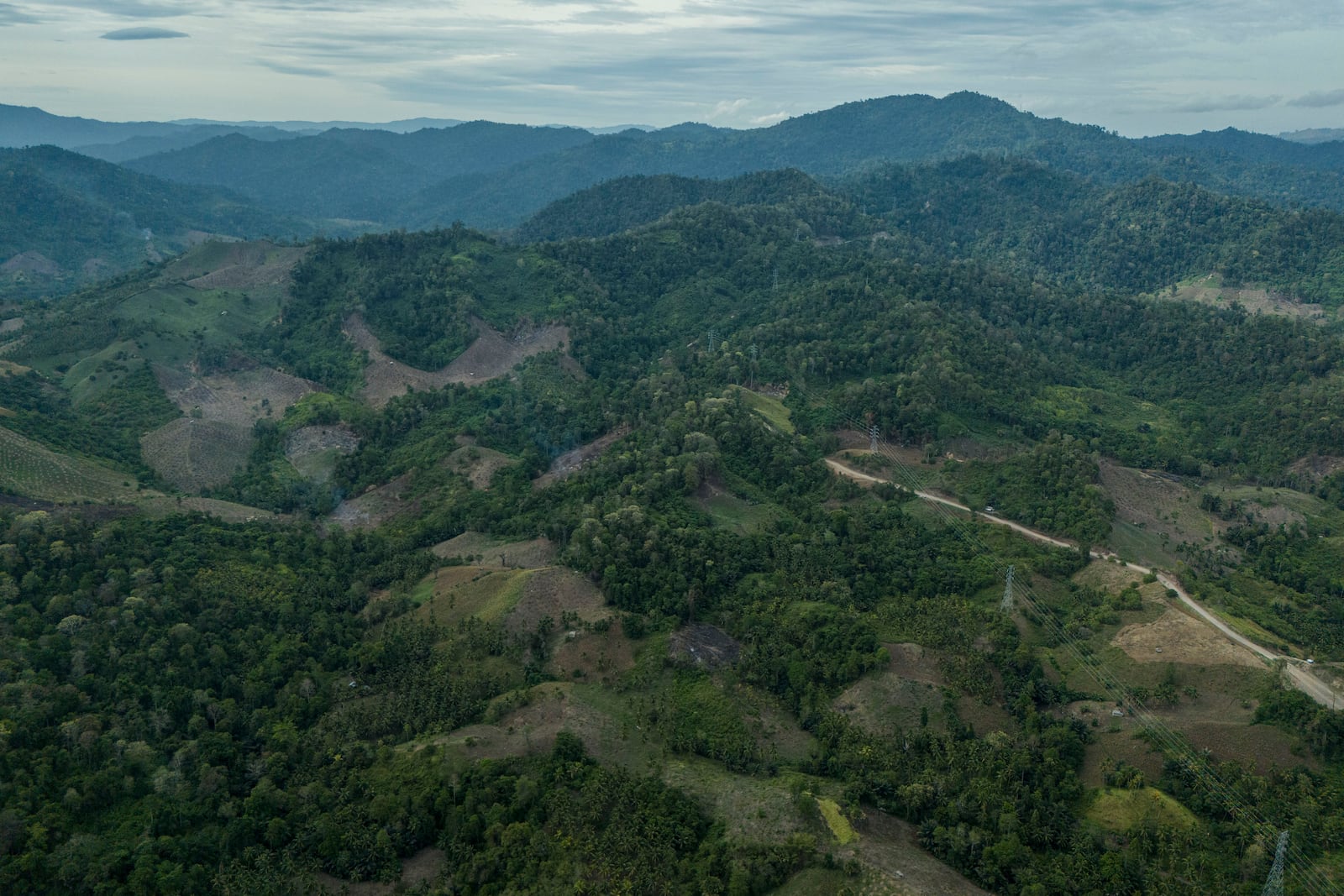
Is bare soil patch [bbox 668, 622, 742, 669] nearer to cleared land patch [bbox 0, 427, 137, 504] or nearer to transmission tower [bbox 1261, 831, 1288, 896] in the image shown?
transmission tower [bbox 1261, 831, 1288, 896]

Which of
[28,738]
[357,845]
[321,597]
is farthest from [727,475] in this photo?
[28,738]

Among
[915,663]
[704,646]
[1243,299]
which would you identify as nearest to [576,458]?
[704,646]

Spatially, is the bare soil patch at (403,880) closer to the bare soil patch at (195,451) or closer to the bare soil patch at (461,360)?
the bare soil patch at (195,451)

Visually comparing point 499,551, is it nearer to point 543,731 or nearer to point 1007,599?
point 543,731

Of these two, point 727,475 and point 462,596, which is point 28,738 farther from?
point 727,475

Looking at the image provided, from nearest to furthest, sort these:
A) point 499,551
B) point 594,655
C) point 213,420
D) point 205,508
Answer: point 594,655, point 499,551, point 205,508, point 213,420
